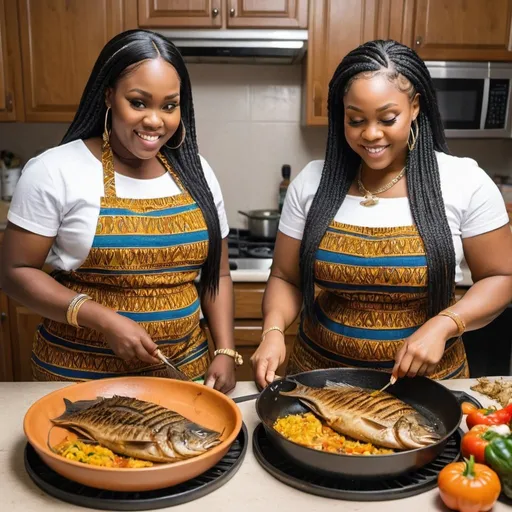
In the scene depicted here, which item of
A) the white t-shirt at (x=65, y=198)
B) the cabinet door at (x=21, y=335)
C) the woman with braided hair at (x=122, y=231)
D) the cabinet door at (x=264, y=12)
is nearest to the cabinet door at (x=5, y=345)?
the cabinet door at (x=21, y=335)

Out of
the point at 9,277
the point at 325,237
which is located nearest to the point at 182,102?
the point at 325,237

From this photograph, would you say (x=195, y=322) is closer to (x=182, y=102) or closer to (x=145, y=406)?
(x=145, y=406)

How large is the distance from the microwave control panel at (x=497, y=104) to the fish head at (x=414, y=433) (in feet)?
7.33

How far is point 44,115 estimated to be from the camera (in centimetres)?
296

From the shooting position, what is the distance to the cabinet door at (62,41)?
2.82 m

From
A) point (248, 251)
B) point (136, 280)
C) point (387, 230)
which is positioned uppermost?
point (387, 230)

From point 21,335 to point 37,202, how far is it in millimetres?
1695

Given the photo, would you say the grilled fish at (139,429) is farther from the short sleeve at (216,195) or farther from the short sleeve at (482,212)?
the short sleeve at (482,212)

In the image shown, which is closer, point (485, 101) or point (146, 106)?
point (146, 106)

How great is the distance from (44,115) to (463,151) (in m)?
2.21

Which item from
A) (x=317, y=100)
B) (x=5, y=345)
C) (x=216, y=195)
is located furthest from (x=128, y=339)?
(x=317, y=100)

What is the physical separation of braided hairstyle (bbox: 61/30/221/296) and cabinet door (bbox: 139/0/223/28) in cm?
145

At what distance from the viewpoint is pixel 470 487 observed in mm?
922

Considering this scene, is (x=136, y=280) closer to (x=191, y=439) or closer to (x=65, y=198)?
(x=65, y=198)
